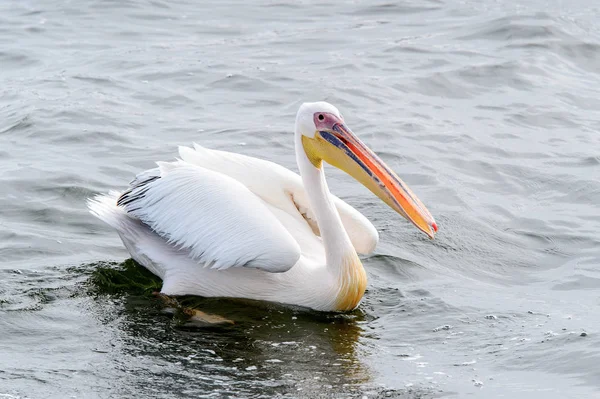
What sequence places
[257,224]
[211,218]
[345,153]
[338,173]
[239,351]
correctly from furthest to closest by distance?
[338,173] → [345,153] → [211,218] → [257,224] → [239,351]

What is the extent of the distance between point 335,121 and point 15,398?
2051mm

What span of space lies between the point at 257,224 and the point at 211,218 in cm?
27

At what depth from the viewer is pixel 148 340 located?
4691mm

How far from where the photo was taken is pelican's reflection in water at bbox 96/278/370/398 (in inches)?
166

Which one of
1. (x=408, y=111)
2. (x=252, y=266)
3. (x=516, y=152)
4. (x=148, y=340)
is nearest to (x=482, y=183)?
(x=516, y=152)

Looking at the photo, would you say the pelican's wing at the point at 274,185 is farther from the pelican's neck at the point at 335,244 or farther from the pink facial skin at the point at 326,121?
the pink facial skin at the point at 326,121

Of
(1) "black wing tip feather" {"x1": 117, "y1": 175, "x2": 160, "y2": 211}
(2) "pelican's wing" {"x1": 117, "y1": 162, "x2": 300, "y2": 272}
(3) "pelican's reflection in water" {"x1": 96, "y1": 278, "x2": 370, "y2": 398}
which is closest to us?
(3) "pelican's reflection in water" {"x1": 96, "y1": 278, "x2": 370, "y2": 398}

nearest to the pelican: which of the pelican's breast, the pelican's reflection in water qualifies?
the pelican's breast

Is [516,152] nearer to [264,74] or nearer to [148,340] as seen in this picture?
[264,74]

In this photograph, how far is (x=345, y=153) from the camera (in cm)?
513

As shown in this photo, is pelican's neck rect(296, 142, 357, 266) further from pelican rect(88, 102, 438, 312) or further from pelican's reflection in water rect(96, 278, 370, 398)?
pelican's reflection in water rect(96, 278, 370, 398)

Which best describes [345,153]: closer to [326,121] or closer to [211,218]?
[326,121]

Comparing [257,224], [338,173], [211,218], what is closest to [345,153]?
[257,224]

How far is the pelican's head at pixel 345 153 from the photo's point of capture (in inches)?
199
